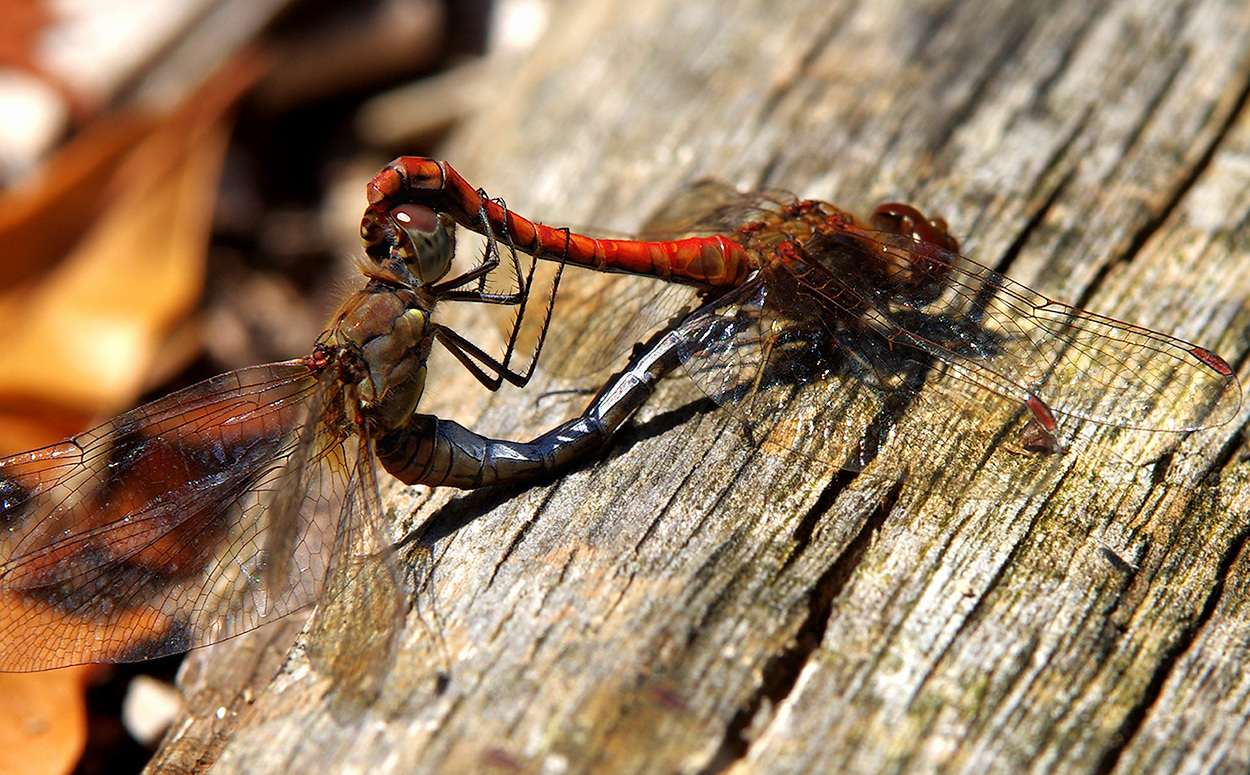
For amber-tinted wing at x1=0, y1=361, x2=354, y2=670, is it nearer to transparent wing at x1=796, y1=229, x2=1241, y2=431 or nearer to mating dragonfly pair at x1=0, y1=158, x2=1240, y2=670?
mating dragonfly pair at x1=0, y1=158, x2=1240, y2=670

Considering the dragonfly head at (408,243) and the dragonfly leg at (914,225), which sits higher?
the dragonfly leg at (914,225)

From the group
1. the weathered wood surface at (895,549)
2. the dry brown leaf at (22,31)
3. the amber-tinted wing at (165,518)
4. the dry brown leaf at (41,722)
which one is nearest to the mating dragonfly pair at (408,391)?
the amber-tinted wing at (165,518)

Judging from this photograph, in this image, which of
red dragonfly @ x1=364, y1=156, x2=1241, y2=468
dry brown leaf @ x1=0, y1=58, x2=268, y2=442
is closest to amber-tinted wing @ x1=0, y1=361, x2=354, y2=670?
red dragonfly @ x1=364, y1=156, x2=1241, y2=468

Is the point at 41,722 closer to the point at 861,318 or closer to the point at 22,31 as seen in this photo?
the point at 861,318

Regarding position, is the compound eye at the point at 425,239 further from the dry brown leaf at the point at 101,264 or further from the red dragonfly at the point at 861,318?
the dry brown leaf at the point at 101,264

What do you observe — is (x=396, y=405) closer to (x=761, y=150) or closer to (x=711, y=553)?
(x=711, y=553)

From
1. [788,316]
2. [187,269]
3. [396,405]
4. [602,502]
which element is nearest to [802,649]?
[602,502]
